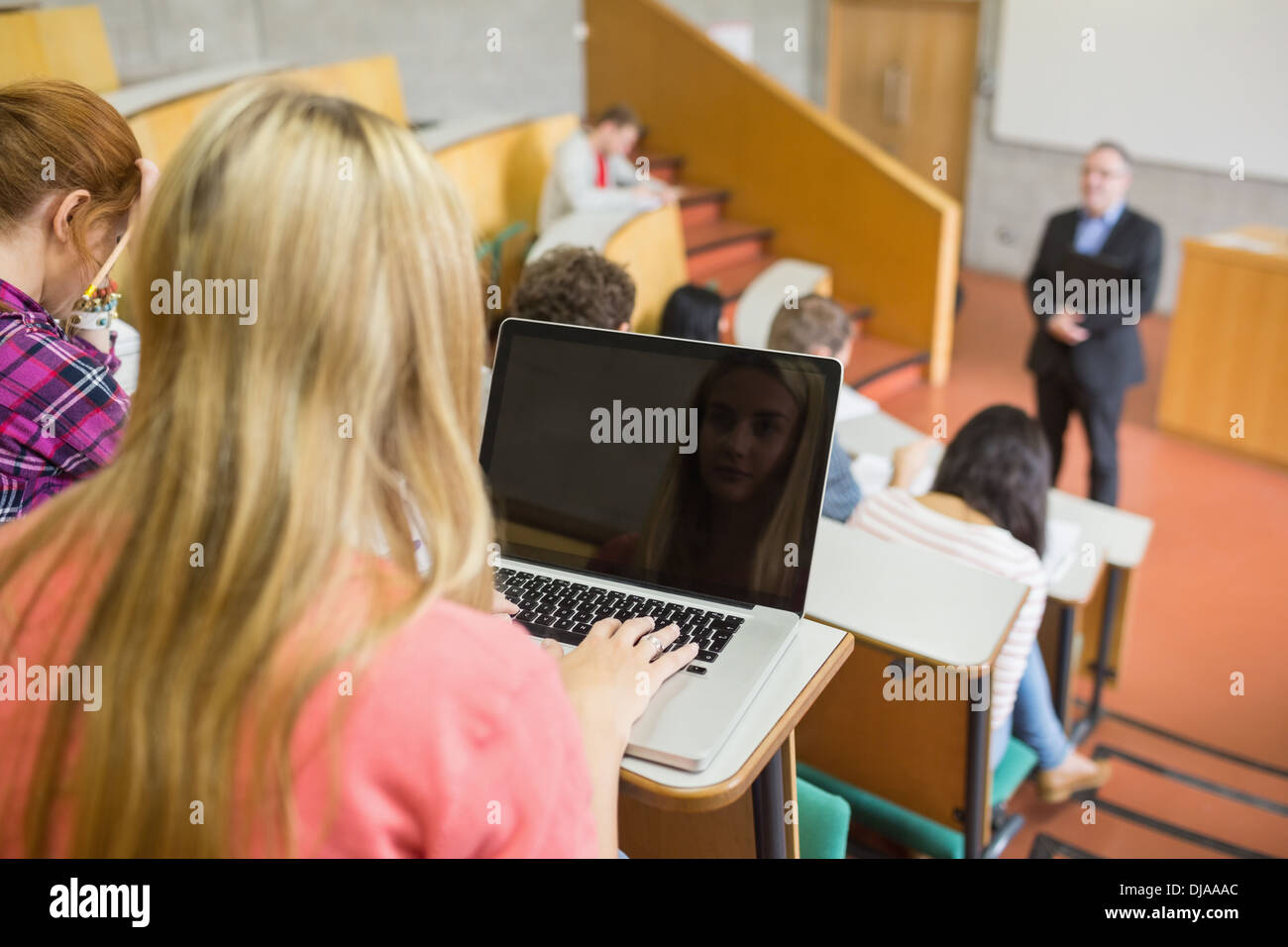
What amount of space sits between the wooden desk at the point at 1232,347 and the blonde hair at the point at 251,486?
192 inches

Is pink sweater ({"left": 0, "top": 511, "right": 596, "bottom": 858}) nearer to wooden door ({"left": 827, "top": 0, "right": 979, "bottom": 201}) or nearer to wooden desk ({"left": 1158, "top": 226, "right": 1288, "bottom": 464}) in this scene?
wooden desk ({"left": 1158, "top": 226, "right": 1288, "bottom": 464})

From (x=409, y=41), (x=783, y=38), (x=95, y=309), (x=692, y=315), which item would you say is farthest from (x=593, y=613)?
(x=783, y=38)

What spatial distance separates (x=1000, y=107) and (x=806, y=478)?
268 inches

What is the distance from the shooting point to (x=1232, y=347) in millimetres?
4824

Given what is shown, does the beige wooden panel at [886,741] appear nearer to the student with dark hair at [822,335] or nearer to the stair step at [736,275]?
the student with dark hair at [822,335]

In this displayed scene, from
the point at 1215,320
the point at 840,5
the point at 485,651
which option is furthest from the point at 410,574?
the point at 840,5

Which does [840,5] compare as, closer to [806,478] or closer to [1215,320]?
[1215,320]

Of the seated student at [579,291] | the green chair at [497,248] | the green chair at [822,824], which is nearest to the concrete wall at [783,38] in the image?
the green chair at [497,248]

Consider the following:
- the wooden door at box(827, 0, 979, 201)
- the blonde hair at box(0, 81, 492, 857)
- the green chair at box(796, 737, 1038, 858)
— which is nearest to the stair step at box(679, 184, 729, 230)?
the wooden door at box(827, 0, 979, 201)

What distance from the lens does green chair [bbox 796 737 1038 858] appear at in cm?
222

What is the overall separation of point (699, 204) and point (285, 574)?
19.1ft

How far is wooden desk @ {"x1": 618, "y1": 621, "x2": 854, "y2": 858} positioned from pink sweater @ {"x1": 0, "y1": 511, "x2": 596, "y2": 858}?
40 centimetres

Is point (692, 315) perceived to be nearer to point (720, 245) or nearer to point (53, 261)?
point (53, 261)

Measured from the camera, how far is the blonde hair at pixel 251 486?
2.21 ft
